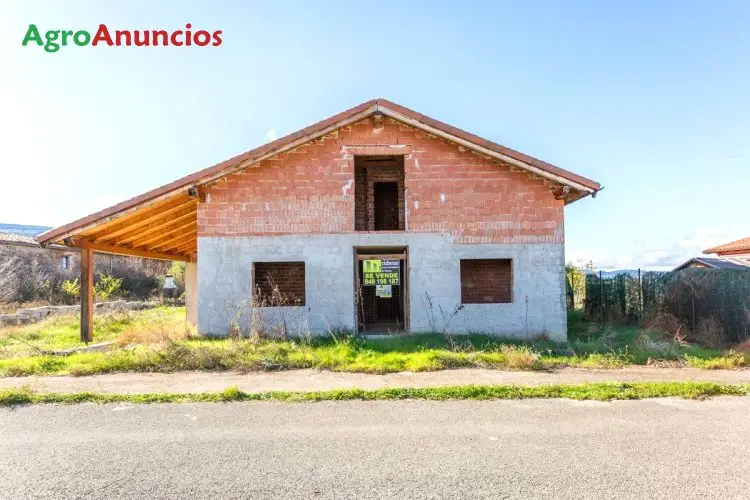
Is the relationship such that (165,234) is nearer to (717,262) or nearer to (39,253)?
(39,253)

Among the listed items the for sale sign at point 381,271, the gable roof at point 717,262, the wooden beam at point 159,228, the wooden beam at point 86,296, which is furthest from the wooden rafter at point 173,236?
the gable roof at point 717,262

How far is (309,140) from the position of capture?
452 inches

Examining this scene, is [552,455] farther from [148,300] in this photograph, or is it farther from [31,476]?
[148,300]

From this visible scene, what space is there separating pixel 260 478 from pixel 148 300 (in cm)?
2829

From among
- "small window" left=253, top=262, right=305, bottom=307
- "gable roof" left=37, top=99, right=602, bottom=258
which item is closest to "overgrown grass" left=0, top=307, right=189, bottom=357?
"gable roof" left=37, top=99, right=602, bottom=258

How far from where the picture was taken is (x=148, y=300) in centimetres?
2916

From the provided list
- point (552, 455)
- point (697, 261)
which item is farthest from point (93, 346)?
point (697, 261)

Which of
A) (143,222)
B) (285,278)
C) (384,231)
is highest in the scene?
(143,222)

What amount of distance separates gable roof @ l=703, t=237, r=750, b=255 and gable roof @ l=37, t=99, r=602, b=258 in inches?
912

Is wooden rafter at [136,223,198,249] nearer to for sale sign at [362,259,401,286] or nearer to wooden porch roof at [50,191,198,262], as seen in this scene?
wooden porch roof at [50,191,198,262]

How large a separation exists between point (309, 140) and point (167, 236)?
6.48 metres

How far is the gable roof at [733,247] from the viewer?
91.0 ft

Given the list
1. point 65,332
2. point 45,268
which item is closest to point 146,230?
point 65,332

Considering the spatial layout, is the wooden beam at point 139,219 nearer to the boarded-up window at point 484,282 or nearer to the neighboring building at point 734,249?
the boarded-up window at point 484,282
